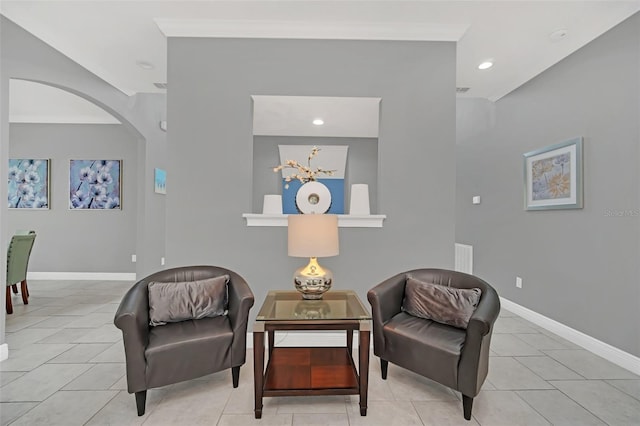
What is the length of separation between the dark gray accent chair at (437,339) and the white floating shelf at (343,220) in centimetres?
57

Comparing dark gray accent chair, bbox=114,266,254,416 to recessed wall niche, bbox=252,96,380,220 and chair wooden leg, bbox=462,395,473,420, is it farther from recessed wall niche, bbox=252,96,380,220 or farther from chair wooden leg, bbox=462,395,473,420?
recessed wall niche, bbox=252,96,380,220

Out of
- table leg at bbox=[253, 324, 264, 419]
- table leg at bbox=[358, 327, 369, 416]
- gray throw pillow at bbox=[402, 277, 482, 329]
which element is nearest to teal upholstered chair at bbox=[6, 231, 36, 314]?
table leg at bbox=[253, 324, 264, 419]

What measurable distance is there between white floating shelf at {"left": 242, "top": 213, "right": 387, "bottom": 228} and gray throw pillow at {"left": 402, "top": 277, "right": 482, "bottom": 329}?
2.13 ft

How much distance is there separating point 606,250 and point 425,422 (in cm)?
224

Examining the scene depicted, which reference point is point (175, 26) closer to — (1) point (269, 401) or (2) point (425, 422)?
(1) point (269, 401)

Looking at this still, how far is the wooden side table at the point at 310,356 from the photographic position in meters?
1.86

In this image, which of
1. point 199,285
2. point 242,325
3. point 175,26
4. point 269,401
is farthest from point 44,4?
point 269,401

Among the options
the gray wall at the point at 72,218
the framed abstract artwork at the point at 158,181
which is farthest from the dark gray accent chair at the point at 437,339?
the gray wall at the point at 72,218

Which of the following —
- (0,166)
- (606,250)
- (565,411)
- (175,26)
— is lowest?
(565,411)

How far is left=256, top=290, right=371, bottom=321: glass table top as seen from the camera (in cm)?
193

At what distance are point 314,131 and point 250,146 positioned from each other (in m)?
1.07

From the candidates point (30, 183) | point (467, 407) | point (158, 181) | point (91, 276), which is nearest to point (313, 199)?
point (467, 407)

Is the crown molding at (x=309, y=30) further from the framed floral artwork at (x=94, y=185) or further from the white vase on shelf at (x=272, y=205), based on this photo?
the framed floral artwork at (x=94, y=185)

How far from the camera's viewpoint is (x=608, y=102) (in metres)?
2.75
